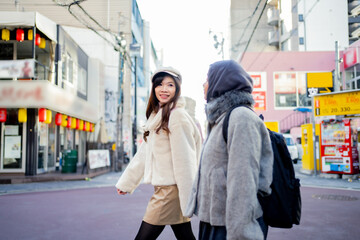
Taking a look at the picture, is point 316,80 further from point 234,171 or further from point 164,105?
point 234,171

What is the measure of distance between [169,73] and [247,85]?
1088mm

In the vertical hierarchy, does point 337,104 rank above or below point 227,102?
above

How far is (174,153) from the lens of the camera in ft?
9.23

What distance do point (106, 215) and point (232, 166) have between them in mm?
5626

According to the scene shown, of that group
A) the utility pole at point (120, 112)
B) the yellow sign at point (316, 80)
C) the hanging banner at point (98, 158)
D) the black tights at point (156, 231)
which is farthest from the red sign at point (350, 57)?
the black tights at point (156, 231)

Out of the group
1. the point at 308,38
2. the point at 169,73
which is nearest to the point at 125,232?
the point at 169,73

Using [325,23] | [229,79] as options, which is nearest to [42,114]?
[229,79]

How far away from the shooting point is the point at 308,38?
3512cm

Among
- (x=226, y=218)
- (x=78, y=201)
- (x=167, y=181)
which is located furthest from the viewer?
(x=78, y=201)

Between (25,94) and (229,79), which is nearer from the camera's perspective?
(229,79)

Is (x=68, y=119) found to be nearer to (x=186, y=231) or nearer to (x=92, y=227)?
(x=92, y=227)

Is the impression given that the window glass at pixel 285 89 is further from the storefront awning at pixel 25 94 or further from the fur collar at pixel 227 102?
the fur collar at pixel 227 102

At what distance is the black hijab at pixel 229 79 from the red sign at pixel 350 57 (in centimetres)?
2783

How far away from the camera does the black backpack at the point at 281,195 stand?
196 centimetres
